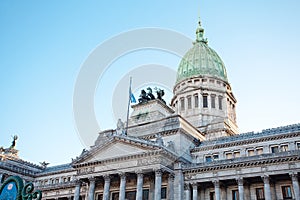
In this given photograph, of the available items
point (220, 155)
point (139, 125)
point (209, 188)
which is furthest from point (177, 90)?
point (209, 188)

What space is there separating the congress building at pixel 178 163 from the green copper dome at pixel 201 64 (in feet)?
54.4

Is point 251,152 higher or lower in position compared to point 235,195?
higher

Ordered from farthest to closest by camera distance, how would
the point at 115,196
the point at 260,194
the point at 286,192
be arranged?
1. the point at 115,196
2. the point at 260,194
3. the point at 286,192

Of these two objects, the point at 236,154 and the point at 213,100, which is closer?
the point at 236,154

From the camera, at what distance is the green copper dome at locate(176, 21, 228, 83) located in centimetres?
7738

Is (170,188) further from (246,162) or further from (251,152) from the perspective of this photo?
(251,152)

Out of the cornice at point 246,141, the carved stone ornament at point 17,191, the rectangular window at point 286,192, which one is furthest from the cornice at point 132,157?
the carved stone ornament at point 17,191

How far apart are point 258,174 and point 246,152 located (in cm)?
702

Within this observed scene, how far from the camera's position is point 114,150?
49.6m

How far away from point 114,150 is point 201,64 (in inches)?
1489

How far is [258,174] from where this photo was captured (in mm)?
41906

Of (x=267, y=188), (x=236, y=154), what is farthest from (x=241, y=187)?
(x=236, y=154)

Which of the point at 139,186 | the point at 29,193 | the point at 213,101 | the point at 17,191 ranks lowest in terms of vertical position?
the point at 29,193

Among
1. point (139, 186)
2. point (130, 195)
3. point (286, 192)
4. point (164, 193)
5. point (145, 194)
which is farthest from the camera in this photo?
point (130, 195)
